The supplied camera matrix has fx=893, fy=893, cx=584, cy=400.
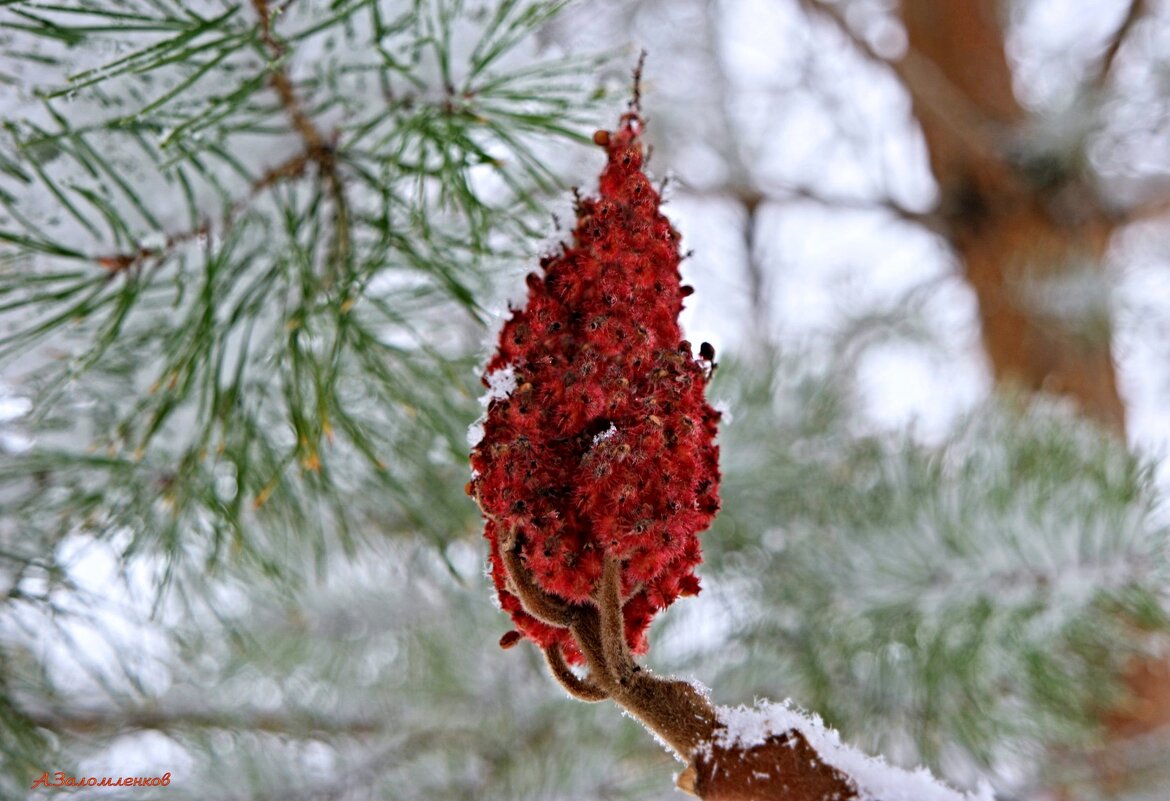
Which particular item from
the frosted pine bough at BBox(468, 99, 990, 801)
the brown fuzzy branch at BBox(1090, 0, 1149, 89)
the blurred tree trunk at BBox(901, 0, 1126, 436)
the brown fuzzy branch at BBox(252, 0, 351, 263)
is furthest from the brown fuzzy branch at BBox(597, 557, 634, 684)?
the brown fuzzy branch at BBox(1090, 0, 1149, 89)

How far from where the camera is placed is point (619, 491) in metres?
0.32

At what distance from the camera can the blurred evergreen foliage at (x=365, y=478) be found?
0.51m

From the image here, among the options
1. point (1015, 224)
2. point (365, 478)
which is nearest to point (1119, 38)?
point (1015, 224)

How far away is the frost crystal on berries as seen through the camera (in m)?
0.32

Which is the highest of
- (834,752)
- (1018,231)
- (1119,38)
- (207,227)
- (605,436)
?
(1119,38)

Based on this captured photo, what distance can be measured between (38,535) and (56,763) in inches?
7.4

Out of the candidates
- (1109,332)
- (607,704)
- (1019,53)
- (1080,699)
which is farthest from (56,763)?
(1019,53)

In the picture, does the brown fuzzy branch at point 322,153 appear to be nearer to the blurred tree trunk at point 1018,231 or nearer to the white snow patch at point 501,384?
the white snow patch at point 501,384

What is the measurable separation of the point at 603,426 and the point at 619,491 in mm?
32

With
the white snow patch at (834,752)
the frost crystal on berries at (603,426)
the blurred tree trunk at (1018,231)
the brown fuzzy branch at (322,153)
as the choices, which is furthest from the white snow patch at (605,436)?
the blurred tree trunk at (1018,231)

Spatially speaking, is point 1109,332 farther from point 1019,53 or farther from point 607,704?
point 607,704

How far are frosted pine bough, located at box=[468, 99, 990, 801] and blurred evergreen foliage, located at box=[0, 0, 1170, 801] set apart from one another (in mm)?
67

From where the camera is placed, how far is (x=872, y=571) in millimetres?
910

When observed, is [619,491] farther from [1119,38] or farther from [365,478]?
Result: [1119,38]
